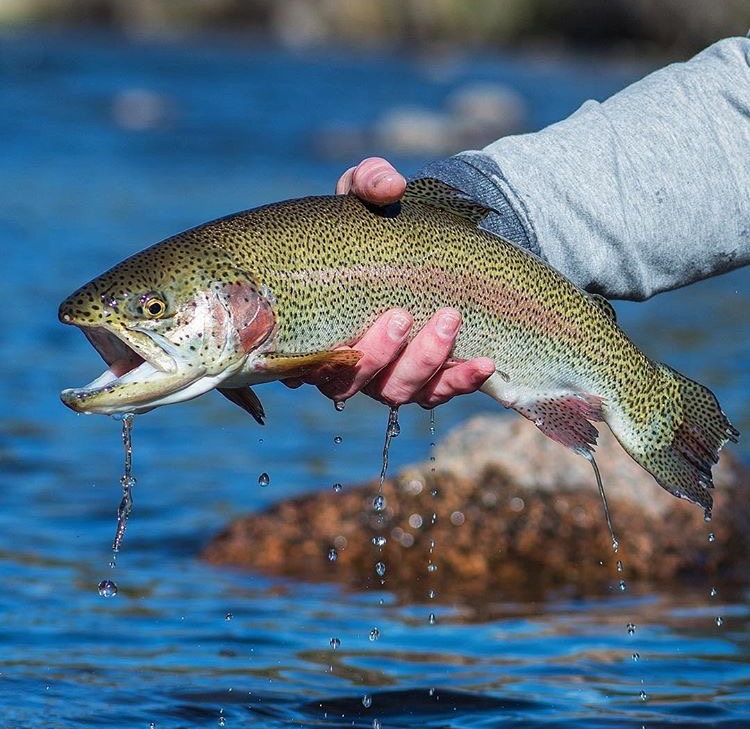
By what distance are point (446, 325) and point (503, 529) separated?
3016 millimetres

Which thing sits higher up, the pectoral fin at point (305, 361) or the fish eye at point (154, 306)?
the fish eye at point (154, 306)

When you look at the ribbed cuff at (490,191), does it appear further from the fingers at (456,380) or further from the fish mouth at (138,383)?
the fish mouth at (138,383)

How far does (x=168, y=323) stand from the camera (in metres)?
3.48

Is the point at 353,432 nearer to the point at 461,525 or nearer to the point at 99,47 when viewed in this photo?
the point at 461,525

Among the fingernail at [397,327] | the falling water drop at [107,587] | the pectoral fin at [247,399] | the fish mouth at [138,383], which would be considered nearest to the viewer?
the fish mouth at [138,383]

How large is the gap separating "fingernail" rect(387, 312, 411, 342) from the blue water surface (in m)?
1.71

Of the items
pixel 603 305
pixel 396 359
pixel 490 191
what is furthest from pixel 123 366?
pixel 603 305

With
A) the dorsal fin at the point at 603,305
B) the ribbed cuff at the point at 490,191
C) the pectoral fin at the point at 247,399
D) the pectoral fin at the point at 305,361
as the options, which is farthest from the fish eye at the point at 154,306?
the dorsal fin at the point at 603,305

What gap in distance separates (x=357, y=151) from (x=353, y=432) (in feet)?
41.0

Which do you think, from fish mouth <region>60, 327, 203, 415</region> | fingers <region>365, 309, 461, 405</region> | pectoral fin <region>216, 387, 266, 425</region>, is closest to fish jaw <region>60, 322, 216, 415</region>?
fish mouth <region>60, 327, 203, 415</region>

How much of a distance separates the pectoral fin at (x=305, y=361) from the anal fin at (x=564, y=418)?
1.91 ft

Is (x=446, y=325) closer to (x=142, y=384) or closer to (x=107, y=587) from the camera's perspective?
(x=142, y=384)

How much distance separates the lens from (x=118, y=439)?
340 inches

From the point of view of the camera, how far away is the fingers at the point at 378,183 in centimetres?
379
